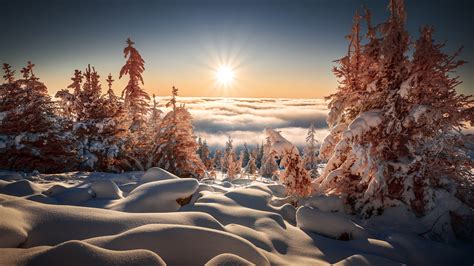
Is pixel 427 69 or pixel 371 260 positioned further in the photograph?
pixel 427 69

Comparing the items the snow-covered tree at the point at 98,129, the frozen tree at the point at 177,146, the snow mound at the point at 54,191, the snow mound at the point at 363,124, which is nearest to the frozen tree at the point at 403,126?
the snow mound at the point at 363,124

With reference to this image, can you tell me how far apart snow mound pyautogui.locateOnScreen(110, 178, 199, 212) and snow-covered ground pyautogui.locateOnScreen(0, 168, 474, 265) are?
0.02m

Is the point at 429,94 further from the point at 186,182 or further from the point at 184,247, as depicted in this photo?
the point at 184,247

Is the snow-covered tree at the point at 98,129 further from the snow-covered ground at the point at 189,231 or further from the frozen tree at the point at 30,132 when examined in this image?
the snow-covered ground at the point at 189,231

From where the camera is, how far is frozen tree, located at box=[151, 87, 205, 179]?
13.5m

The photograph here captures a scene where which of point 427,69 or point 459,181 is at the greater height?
point 427,69

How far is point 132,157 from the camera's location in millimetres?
12516

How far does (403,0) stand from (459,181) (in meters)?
4.98

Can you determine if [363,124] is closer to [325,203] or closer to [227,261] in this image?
[325,203]

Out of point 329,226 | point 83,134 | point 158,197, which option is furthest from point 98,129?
point 329,226

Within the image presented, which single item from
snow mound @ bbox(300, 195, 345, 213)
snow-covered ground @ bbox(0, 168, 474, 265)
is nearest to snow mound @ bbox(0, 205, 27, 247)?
snow-covered ground @ bbox(0, 168, 474, 265)

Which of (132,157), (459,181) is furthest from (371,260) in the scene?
(132,157)

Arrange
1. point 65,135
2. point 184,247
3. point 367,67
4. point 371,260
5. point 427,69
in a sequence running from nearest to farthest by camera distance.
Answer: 1. point 184,247
2. point 371,260
3. point 427,69
4. point 367,67
5. point 65,135

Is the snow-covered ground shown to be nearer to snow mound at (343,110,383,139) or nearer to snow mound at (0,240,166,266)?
snow mound at (0,240,166,266)
